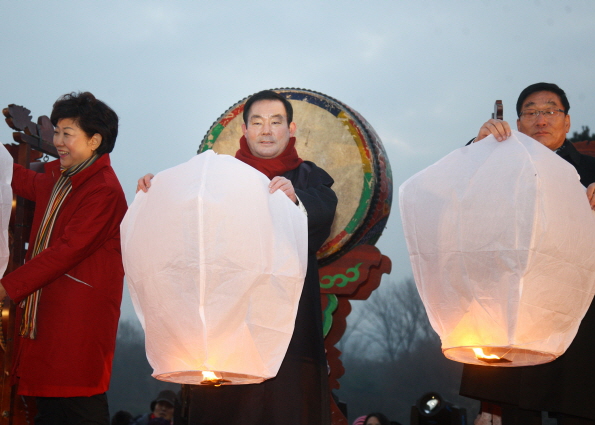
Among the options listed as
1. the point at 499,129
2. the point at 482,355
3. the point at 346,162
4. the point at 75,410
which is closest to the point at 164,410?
the point at 346,162

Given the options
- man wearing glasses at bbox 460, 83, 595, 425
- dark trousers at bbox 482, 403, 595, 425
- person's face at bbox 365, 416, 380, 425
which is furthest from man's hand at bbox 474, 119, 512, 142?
person's face at bbox 365, 416, 380, 425

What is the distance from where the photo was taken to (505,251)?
5.50ft

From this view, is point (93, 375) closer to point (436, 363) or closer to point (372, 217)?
point (372, 217)

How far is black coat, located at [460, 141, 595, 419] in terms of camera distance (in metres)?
2.17

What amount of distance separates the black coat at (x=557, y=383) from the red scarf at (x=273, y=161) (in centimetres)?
108

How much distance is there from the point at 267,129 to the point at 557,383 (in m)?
1.38

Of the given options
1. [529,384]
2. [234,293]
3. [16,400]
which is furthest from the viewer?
[16,400]

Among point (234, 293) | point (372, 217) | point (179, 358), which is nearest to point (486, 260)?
point (234, 293)

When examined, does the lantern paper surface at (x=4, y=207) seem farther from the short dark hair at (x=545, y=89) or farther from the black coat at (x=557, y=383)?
the short dark hair at (x=545, y=89)

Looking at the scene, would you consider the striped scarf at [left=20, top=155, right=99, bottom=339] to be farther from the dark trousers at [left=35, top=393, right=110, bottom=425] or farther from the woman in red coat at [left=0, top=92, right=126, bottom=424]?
the dark trousers at [left=35, top=393, right=110, bottom=425]

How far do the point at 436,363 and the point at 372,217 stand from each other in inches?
180

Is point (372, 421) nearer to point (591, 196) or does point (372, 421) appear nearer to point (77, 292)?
point (77, 292)

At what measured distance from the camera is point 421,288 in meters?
1.92

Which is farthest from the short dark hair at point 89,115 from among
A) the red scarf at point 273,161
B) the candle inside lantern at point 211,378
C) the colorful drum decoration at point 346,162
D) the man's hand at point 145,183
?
the candle inside lantern at point 211,378
